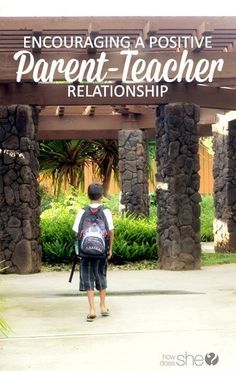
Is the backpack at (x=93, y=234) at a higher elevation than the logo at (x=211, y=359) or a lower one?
higher

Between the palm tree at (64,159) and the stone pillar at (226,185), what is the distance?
748 cm

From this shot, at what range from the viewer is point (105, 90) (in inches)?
520

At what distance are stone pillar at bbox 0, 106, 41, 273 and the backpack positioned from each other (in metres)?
5.27

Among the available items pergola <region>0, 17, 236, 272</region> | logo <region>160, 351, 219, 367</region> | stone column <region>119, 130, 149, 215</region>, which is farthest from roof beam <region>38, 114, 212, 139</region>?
logo <region>160, 351, 219, 367</region>

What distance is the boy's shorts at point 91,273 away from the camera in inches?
312

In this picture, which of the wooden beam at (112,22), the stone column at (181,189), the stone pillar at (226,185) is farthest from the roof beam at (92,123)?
the wooden beam at (112,22)

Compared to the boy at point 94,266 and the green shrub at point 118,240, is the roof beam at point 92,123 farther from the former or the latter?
the boy at point 94,266

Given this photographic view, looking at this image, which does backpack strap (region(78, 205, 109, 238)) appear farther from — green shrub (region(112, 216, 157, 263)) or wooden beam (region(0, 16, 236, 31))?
green shrub (region(112, 216, 157, 263))

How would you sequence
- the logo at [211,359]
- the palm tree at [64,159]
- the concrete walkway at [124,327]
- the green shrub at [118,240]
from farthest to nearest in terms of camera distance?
1. the palm tree at [64,159]
2. the green shrub at [118,240]
3. the concrete walkway at [124,327]
4. the logo at [211,359]

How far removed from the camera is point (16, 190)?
43.0 feet

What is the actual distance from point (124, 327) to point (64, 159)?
670 inches

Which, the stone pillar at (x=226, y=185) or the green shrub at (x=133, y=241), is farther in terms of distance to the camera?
the stone pillar at (x=226, y=185)

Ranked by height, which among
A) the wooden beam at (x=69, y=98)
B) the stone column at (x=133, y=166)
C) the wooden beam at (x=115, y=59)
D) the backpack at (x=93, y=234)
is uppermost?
the wooden beam at (x=115, y=59)

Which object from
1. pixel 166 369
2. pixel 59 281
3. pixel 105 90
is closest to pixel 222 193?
pixel 105 90
